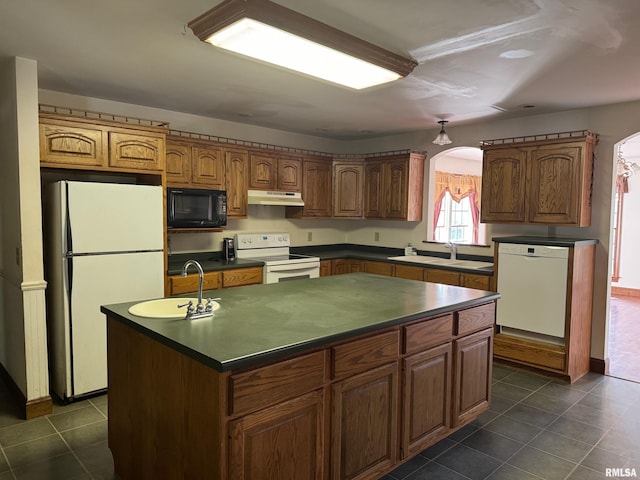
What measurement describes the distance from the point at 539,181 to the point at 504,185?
332mm

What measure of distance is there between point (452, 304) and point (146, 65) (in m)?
2.53

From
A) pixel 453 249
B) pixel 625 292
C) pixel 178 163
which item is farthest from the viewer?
pixel 625 292

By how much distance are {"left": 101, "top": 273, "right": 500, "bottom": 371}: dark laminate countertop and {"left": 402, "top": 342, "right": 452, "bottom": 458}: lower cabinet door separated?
10.4 inches

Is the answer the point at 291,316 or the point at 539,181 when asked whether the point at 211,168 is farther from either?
the point at 539,181

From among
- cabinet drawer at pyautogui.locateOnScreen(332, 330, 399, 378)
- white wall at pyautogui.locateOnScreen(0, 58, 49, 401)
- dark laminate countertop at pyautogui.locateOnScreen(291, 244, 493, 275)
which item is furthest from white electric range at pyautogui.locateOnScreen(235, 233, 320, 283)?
cabinet drawer at pyautogui.locateOnScreen(332, 330, 399, 378)

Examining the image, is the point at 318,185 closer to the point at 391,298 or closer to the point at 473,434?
the point at 391,298

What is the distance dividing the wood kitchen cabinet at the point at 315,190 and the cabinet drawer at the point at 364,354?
337 centimetres

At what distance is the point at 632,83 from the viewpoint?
319 cm

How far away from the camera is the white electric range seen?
14.9 ft

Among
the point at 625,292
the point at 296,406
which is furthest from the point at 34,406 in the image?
the point at 625,292

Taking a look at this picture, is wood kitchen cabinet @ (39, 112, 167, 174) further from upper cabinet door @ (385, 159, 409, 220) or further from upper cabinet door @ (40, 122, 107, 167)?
upper cabinet door @ (385, 159, 409, 220)

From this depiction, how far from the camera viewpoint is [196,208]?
419 cm

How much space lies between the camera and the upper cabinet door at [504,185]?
416 cm

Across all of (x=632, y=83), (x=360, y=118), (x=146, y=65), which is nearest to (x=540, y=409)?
(x=632, y=83)
